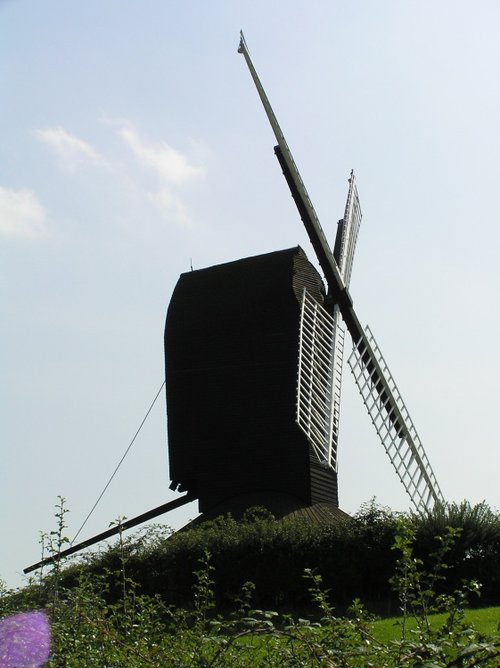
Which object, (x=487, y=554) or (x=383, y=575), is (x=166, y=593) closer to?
(x=383, y=575)

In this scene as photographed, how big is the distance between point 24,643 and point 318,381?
14.0 metres

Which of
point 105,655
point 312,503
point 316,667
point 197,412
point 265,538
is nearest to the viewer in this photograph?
point 316,667

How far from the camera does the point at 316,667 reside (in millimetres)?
4883

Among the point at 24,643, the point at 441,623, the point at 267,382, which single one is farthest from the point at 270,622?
the point at 267,382

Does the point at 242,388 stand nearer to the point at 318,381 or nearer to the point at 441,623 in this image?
the point at 318,381

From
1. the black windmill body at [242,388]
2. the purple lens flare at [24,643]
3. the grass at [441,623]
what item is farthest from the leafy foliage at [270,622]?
the black windmill body at [242,388]

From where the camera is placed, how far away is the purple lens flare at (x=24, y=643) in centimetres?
518

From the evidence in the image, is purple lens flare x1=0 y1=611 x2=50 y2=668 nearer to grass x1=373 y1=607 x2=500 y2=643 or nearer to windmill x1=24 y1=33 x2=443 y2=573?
grass x1=373 y1=607 x2=500 y2=643

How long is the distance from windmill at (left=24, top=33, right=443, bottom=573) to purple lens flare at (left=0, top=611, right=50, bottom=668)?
39.5 ft

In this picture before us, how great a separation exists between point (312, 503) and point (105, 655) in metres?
13.1

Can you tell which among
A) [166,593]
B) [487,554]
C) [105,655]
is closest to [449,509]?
[487,554]

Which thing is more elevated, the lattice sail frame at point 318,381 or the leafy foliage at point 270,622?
the lattice sail frame at point 318,381

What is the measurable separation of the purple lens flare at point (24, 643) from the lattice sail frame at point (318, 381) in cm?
1207

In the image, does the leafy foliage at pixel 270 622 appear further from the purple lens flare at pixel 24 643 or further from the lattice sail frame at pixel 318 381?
the lattice sail frame at pixel 318 381
